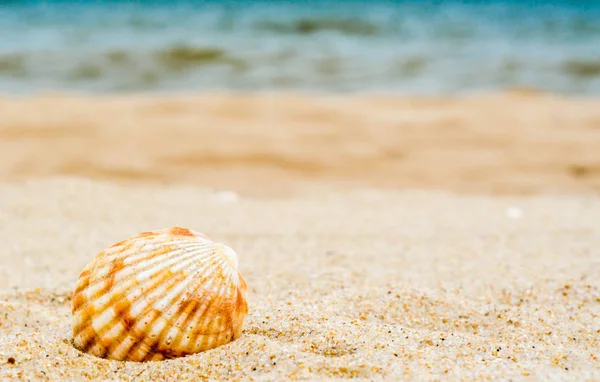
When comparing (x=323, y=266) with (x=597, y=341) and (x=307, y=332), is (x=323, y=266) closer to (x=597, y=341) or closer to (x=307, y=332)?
(x=307, y=332)

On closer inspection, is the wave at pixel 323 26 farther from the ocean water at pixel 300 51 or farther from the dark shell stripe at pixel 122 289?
the dark shell stripe at pixel 122 289

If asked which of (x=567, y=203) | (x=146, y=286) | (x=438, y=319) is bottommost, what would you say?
(x=567, y=203)

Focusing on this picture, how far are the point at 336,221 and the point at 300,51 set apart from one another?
776 centimetres

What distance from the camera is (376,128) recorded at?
6.10m

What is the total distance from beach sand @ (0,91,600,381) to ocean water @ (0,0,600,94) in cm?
142

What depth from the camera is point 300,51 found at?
11164mm

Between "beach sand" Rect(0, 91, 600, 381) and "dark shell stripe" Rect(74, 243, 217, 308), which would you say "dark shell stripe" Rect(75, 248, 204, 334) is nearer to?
"dark shell stripe" Rect(74, 243, 217, 308)

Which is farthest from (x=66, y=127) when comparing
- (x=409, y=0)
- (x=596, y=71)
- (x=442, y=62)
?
(x=409, y=0)

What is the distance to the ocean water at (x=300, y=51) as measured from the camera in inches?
352

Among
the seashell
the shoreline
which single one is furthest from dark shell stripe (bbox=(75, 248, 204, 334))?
the shoreline

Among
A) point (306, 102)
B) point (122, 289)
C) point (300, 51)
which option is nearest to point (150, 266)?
point (122, 289)

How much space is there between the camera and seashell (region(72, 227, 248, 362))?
1794 mm

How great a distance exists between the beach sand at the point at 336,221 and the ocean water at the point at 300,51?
4.66 feet

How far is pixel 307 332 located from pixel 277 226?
1.72 meters
